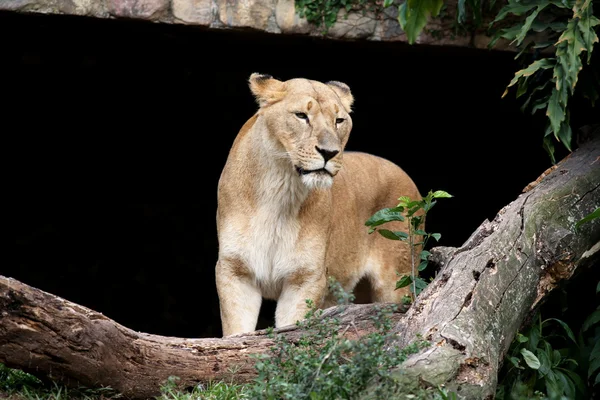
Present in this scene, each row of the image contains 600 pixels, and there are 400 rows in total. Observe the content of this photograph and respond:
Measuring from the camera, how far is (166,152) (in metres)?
9.39

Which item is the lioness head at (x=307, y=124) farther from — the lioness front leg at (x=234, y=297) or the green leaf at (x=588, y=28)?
the green leaf at (x=588, y=28)

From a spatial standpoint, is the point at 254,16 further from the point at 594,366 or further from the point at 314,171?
the point at 594,366

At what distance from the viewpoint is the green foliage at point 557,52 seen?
5.30 metres

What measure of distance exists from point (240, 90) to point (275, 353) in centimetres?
564

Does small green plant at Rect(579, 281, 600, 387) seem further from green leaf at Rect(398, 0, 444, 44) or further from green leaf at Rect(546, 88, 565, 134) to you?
green leaf at Rect(398, 0, 444, 44)

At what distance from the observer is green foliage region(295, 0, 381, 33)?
6.34m

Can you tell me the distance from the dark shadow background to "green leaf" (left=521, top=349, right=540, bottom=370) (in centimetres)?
424

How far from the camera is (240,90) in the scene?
9.22 m

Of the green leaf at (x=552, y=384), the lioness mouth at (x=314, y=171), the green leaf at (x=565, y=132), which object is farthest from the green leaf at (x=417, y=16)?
the green leaf at (x=552, y=384)

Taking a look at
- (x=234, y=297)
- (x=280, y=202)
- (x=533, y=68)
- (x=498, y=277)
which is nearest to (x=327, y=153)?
(x=280, y=202)

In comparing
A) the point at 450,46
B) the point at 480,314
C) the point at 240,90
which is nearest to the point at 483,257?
the point at 480,314

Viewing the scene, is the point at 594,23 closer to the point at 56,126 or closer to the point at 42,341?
the point at 42,341

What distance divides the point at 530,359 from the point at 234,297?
1.77 m

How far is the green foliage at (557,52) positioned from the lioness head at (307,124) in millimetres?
1056
